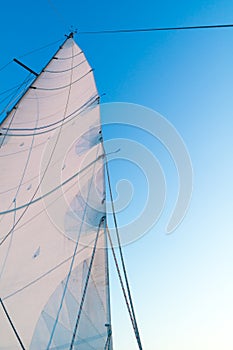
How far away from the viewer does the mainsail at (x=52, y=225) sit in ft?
14.0

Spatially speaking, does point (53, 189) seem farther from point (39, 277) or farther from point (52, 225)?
point (39, 277)

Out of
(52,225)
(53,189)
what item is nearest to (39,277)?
(52,225)

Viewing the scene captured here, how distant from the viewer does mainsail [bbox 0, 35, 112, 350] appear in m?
4.27

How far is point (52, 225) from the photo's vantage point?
17.4 feet

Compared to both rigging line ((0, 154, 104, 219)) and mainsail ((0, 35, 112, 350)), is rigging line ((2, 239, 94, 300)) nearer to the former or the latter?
mainsail ((0, 35, 112, 350))

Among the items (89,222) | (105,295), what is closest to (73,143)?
(89,222)

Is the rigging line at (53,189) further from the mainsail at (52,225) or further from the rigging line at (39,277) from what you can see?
the rigging line at (39,277)

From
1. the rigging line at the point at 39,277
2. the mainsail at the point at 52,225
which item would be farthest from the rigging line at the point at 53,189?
the rigging line at the point at 39,277

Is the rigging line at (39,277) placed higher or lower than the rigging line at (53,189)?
lower

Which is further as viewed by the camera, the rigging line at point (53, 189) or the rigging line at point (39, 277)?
the rigging line at point (53, 189)

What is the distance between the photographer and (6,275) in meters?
4.39

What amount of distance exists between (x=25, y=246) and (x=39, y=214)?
0.67 meters

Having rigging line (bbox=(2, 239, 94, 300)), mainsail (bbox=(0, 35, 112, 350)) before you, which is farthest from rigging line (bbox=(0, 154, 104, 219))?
rigging line (bbox=(2, 239, 94, 300))

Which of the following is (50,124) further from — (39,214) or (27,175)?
(39,214)
